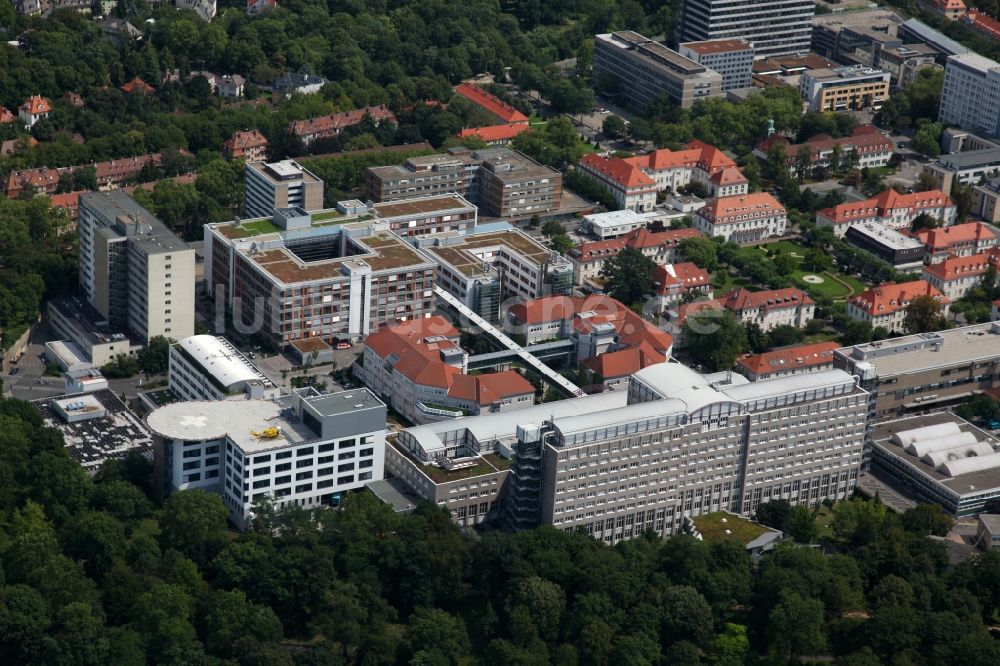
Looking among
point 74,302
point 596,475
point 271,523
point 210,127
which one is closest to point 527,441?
point 596,475

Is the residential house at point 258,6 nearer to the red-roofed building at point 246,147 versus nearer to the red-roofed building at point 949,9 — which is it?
the red-roofed building at point 246,147

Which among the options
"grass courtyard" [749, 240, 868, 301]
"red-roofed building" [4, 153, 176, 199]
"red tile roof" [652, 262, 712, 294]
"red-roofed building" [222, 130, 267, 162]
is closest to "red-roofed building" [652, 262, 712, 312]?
"red tile roof" [652, 262, 712, 294]

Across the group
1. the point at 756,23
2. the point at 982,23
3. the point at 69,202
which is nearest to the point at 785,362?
the point at 69,202

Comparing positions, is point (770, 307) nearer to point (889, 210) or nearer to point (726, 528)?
point (889, 210)

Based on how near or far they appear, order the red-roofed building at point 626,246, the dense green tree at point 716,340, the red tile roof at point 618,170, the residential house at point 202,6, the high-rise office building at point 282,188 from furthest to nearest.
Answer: the residential house at point 202,6 < the red tile roof at point 618,170 < the high-rise office building at point 282,188 < the red-roofed building at point 626,246 < the dense green tree at point 716,340

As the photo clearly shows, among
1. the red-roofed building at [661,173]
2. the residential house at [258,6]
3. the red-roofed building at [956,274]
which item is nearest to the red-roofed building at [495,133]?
the red-roofed building at [661,173]

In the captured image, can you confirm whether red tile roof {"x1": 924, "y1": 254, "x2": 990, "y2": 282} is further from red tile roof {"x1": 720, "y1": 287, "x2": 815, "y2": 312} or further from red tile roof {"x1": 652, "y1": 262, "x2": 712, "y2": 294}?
red tile roof {"x1": 652, "y1": 262, "x2": 712, "y2": 294}

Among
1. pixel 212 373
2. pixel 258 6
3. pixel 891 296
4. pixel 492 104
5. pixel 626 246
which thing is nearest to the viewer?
pixel 212 373
